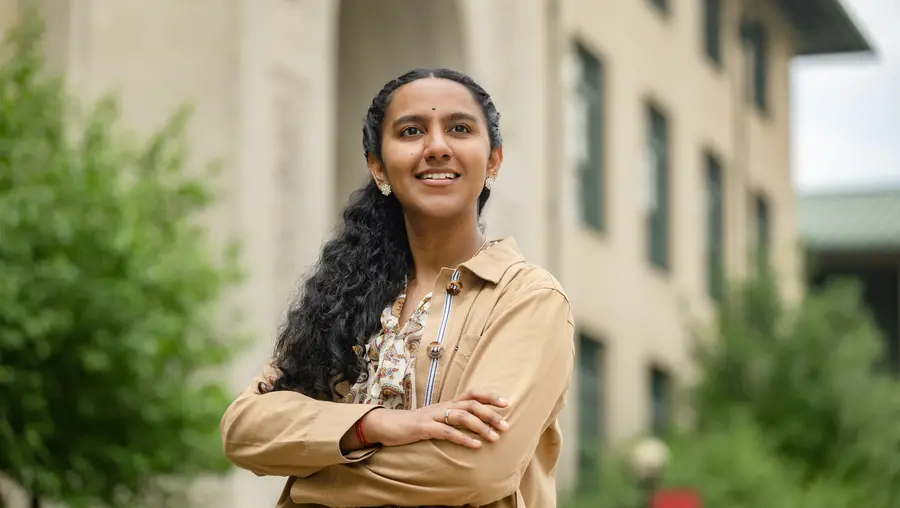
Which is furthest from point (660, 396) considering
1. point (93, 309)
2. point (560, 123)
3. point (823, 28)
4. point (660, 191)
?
point (93, 309)

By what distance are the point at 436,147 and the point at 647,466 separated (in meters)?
14.3

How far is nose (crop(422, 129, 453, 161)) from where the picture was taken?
12.2ft

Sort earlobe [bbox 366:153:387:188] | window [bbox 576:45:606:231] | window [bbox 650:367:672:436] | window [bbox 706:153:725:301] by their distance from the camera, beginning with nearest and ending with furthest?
earlobe [bbox 366:153:387:188] → window [bbox 576:45:606:231] → window [bbox 650:367:672:436] → window [bbox 706:153:725:301]

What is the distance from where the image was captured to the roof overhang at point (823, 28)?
31.6m

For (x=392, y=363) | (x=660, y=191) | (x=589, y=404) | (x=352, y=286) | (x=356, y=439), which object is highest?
(x=352, y=286)

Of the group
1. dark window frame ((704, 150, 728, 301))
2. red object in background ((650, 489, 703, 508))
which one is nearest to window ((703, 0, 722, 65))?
dark window frame ((704, 150, 728, 301))

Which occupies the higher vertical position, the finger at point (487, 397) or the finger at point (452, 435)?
the finger at point (487, 397)

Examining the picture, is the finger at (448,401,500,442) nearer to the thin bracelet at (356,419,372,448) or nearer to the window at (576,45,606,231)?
the thin bracelet at (356,419,372,448)

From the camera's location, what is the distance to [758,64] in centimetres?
3070

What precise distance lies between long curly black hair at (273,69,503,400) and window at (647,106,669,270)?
20.5 metres

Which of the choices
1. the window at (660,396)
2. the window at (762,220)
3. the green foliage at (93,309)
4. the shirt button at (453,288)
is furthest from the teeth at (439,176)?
the window at (762,220)

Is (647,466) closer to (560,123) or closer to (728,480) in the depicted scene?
(728,480)

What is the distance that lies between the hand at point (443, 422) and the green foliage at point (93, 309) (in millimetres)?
4867

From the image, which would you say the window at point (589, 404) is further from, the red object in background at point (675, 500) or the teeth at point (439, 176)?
the teeth at point (439, 176)
